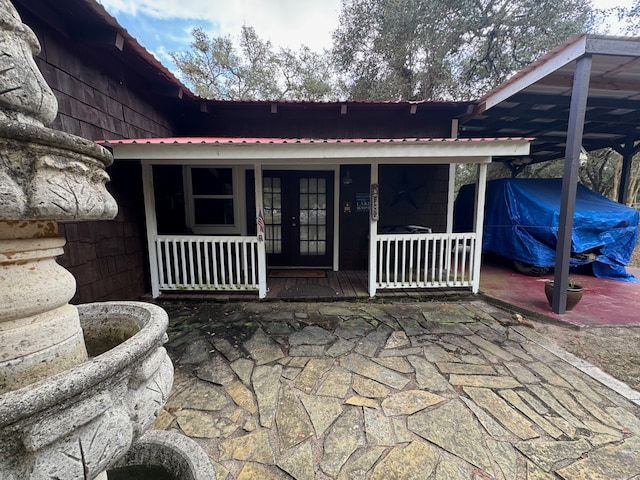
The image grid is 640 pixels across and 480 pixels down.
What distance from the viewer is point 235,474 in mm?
1413

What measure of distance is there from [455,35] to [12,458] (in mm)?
10038

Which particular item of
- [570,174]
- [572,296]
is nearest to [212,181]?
[570,174]

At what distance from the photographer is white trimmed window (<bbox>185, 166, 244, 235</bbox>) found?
477cm

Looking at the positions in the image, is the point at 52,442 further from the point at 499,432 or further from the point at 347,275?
the point at 347,275

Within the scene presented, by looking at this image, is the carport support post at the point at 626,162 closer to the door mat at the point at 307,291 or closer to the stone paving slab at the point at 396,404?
the stone paving slab at the point at 396,404

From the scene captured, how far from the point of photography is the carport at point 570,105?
9.46 feet

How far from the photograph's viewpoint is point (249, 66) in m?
11.4

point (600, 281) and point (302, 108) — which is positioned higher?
point (302, 108)

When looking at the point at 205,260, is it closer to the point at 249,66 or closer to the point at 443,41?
the point at 443,41

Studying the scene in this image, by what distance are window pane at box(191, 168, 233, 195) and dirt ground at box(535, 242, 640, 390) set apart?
4.83m

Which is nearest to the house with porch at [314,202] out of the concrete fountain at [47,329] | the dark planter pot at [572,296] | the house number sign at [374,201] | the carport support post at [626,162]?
the house number sign at [374,201]

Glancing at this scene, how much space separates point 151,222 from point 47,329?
3.31 m

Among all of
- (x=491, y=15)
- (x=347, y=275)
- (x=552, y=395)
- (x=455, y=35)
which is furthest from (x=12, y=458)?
(x=491, y=15)

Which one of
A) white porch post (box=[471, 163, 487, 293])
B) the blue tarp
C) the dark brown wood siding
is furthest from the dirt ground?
the dark brown wood siding
